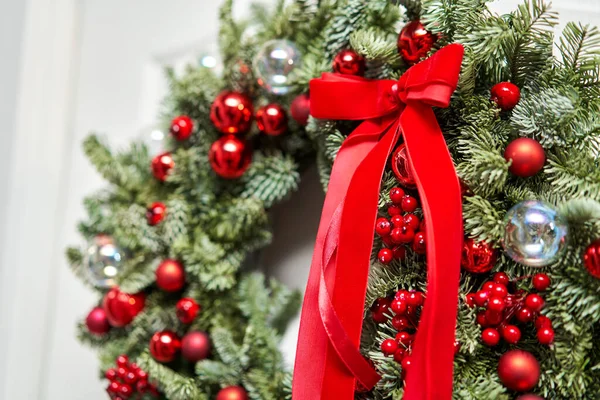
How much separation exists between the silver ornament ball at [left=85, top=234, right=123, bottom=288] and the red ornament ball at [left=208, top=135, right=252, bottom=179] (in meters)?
0.18

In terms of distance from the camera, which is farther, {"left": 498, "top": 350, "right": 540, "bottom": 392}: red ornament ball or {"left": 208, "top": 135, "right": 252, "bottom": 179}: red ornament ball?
{"left": 208, "top": 135, "right": 252, "bottom": 179}: red ornament ball

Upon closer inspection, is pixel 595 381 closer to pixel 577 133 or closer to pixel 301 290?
pixel 577 133

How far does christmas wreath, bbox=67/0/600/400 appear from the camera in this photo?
1.50ft

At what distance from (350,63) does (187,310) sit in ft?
1.14

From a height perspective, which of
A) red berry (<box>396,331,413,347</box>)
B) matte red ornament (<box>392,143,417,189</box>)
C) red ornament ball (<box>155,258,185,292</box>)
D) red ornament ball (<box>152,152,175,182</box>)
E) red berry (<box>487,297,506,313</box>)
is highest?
matte red ornament (<box>392,143,417,189</box>)

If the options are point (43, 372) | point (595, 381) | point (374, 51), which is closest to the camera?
point (595, 381)

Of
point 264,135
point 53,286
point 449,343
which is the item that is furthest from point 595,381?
point 53,286

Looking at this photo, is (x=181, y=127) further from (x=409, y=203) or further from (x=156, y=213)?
(x=409, y=203)

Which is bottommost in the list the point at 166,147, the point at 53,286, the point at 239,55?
the point at 53,286

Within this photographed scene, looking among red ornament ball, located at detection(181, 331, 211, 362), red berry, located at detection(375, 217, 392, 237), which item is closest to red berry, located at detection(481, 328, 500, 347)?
red berry, located at detection(375, 217, 392, 237)

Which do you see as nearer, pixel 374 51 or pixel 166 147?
pixel 374 51

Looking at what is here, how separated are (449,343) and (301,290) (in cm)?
34

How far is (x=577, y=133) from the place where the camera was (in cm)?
48

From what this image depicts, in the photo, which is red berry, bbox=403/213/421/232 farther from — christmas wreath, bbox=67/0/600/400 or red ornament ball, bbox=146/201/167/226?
red ornament ball, bbox=146/201/167/226
